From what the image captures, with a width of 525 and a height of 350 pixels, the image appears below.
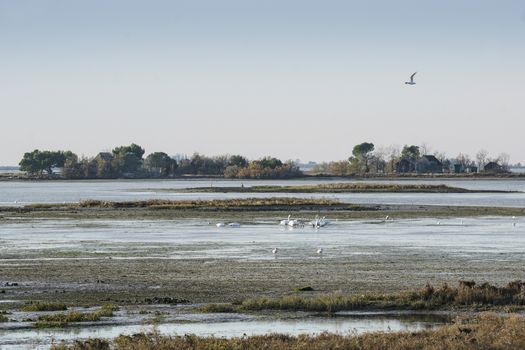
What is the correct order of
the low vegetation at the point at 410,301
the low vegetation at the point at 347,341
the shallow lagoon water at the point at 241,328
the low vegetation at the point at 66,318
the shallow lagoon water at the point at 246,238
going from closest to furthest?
the low vegetation at the point at 347,341, the shallow lagoon water at the point at 241,328, the low vegetation at the point at 66,318, the low vegetation at the point at 410,301, the shallow lagoon water at the point at 246,238

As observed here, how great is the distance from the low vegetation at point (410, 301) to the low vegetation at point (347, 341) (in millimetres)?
5627

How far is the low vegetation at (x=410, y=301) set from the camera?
1187 inches

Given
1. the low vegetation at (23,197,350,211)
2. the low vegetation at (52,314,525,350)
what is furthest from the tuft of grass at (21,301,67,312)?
the low vegetation at (23,197,350,211)

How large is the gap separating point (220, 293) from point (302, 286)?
3029mm

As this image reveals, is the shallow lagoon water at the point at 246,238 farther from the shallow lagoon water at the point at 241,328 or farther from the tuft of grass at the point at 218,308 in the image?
the shallow lagoon water at the point at 241,328

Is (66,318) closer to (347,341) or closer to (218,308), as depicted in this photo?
(218,308)

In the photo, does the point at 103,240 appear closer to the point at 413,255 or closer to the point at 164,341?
the point at 413,255

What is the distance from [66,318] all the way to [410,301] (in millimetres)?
9439

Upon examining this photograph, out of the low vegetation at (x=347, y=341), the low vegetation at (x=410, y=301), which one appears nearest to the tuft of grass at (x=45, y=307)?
the low vegetation at (x=410, y=301)

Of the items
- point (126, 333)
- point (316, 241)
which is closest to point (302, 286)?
point (126, 333)

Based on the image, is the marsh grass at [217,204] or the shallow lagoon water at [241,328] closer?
the shallow lagoon water at [241,328]

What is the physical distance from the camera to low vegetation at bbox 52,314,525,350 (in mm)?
22516

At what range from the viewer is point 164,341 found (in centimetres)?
2295

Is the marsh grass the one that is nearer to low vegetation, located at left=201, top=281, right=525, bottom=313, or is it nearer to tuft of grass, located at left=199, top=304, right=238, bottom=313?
tuft of grass, located at left=199, top=304, right=238, bottom=313
